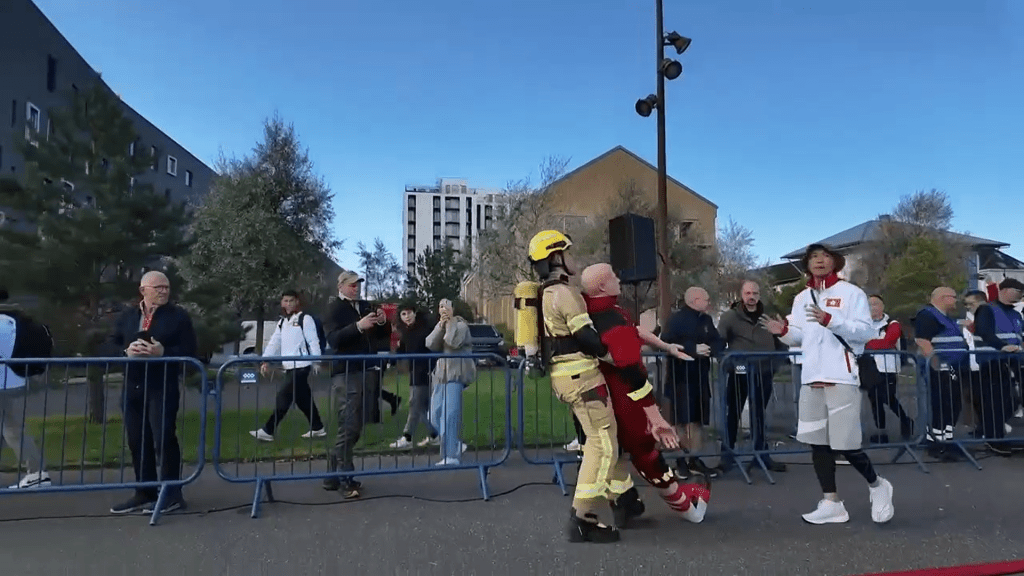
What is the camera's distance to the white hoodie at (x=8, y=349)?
554 centimetres

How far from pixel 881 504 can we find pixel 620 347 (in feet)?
7.34

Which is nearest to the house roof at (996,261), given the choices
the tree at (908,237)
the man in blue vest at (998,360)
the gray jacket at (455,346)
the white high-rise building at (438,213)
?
the tree at (908,237)

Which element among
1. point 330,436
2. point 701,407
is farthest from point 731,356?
point 330,436

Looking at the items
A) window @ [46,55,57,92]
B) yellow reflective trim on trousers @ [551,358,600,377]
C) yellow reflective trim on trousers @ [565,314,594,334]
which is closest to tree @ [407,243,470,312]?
window @ [46,55,57,92]

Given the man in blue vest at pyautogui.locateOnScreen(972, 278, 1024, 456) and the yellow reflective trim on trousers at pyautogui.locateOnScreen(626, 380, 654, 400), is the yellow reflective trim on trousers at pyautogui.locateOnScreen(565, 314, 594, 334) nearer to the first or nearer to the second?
the yellow reflective trim on trousers at pyautogui.locateOnScreen(626, 380, 654, 400)

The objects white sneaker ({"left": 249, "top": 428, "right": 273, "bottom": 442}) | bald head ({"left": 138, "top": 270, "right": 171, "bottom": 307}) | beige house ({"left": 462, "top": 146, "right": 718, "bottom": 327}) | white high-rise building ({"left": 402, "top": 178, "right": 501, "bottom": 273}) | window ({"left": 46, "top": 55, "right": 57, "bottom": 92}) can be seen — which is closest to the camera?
bald head ({"left": 138, "top": 270, "right": 171, "bottom": 307})

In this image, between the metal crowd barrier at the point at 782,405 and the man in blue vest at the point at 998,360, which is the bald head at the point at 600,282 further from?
the man in blue vest at the point at 998,360

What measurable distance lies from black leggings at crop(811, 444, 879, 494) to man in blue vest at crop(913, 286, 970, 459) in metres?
3.12

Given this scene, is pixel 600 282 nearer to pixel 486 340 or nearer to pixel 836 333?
pixel 836 333

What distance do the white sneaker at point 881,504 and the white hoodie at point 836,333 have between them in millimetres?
774

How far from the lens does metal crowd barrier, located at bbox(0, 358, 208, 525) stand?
509 centimetres

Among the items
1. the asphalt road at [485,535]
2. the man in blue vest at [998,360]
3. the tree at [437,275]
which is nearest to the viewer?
the asphalt road at [485,535]

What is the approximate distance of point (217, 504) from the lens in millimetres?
5410

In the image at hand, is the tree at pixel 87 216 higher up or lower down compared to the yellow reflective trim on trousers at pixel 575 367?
higher up
